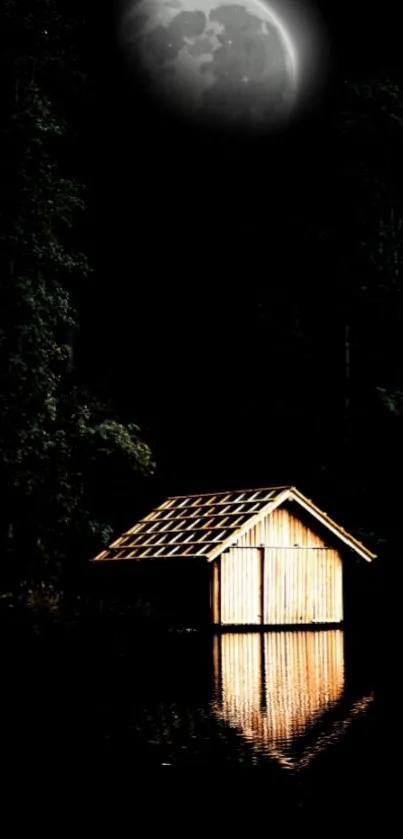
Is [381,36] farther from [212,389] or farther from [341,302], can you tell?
[212,389]

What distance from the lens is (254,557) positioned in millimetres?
36219

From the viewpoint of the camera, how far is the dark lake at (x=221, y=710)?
1416cm

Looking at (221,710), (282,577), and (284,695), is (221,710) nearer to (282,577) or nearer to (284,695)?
(284,695)

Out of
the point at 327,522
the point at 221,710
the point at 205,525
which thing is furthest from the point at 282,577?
the point at 221,710

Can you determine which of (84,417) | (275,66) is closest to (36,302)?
(84,417)

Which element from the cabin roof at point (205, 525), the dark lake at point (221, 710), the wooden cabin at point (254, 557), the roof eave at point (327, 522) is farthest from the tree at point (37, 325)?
the dark lake at point (221, 710)

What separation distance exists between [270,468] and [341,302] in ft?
25.3

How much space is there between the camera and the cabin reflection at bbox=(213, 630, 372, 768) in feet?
→ 51.4

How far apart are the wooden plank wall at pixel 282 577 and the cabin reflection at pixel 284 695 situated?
4.89 meters

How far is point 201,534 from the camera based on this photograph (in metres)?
36.3

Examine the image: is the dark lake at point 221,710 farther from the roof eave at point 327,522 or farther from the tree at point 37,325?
the tree at point 37,325

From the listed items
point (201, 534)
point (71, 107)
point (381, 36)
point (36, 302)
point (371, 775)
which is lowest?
point (371, 775)

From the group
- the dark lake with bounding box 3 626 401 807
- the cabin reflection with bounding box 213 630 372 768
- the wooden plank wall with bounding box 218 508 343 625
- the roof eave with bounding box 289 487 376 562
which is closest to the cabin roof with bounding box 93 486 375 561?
the roof eave with bounding box 289 487 376 562

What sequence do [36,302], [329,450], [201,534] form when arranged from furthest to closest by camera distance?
[329,450] < [36,302] < [201,534]
